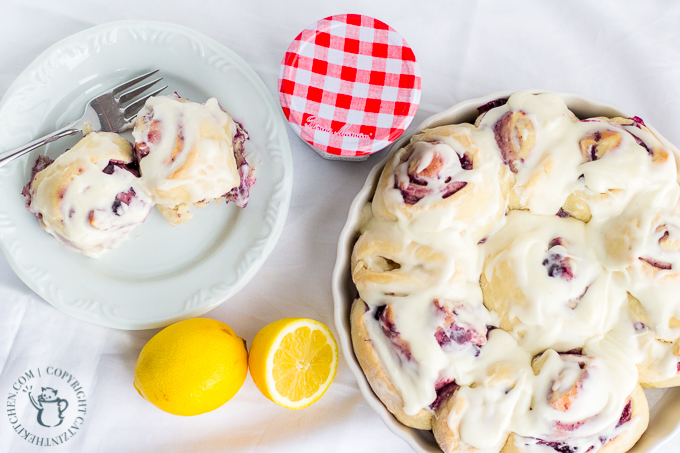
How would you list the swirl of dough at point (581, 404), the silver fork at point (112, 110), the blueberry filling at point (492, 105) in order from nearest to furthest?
the swirl of dough at point (581, 404) → the blueberry filling at point (492, 105) → the silver fork at point (112, 110)

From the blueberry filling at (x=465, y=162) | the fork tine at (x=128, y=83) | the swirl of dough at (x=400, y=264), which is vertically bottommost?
the swirl of dough at (x=400, y=264)

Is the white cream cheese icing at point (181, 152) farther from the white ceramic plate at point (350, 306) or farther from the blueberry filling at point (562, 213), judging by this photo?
the blueberry filling at point (562, 213)

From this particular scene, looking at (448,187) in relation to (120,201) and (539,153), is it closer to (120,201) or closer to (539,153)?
(539,153)

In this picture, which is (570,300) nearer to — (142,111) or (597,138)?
(597,138)

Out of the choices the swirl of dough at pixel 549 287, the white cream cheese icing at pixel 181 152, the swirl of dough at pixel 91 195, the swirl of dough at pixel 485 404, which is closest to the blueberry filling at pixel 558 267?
the swirl of dough at pixel 549 287

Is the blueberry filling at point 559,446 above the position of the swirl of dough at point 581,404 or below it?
below

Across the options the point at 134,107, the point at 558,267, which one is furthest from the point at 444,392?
the point at 134,107

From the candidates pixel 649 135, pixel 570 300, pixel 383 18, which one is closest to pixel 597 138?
pixel 649 135
